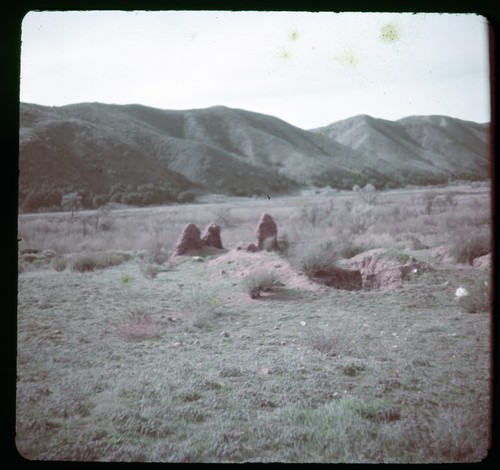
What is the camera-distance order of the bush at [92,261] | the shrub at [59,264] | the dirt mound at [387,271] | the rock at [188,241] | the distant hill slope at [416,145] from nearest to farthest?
1. the dirt mound at [387,271]
2. the bush at [92,261]
3. the shrub at [59,264]
4. the rock at [188,241]
5. the distant hill slope at [416,145]

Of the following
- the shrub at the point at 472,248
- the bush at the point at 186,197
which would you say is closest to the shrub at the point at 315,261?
the shrub at the point at 472,248

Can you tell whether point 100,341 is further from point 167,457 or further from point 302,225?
point 302,225

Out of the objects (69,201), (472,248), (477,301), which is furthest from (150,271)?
(69,201)

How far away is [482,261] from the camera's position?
287 inches

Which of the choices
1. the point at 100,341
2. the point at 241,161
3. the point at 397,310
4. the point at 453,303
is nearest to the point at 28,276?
the point at 100,341

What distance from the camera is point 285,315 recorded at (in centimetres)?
584

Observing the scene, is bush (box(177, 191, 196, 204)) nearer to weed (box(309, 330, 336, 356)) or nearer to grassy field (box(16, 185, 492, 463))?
grassy field (box(16, 185, 492, 463))

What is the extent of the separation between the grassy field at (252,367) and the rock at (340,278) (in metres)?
0.36

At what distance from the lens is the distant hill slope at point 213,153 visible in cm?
2083

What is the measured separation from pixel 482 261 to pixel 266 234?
465 centimetres

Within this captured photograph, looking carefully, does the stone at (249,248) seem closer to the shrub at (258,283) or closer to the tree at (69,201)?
the shrub at (258,283)

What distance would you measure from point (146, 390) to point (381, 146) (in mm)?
41203

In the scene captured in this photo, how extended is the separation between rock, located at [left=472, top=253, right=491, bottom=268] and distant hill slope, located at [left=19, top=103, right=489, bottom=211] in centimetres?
857
